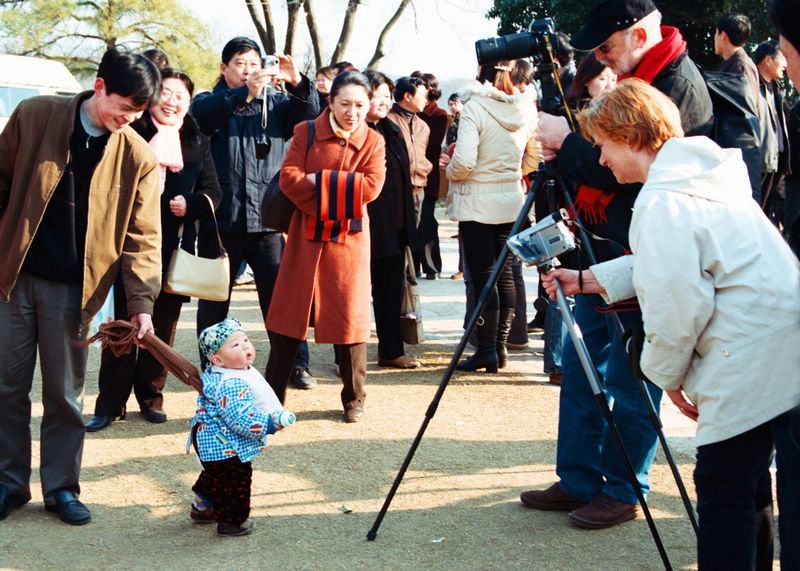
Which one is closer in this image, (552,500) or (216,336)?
(216,336)

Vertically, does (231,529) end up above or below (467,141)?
below

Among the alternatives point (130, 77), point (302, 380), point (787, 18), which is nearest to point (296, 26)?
point (302, 380)

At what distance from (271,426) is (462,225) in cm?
325

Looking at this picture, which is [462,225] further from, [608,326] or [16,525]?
[16,525]

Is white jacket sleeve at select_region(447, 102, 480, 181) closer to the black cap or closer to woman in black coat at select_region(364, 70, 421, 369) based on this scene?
woman in black coat at select_region(364, 70, 421, 369)

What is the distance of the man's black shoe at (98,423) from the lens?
207 inches

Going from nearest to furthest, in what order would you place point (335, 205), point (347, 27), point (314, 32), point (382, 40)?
point (335, 205)
point (314, 32)
point (347, 27)
point (382, 40)

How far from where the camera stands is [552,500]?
416 cm

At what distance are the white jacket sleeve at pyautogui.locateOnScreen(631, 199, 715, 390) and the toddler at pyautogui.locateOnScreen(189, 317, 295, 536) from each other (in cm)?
162

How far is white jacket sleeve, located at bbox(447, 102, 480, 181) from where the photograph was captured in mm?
6629

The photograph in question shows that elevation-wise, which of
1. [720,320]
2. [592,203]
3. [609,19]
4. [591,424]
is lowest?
[591,424]

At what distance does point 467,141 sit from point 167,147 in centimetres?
212

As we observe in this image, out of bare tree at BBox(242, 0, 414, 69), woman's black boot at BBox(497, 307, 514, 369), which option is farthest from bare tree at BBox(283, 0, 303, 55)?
woman's black boot at BBox(497, 307, 514, 369)

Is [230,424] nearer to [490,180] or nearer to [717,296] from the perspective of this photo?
[717,296]
